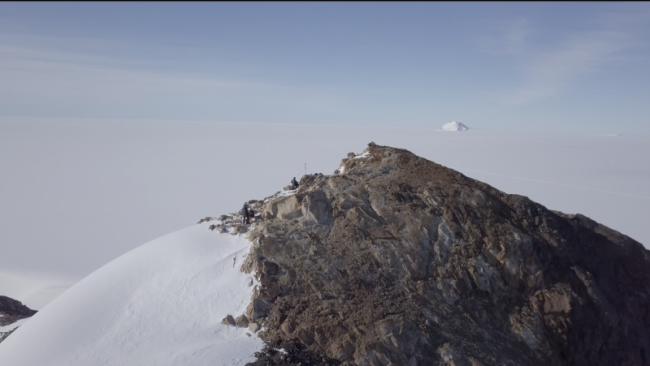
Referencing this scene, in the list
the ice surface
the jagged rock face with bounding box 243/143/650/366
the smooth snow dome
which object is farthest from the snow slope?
the smooth snow dome

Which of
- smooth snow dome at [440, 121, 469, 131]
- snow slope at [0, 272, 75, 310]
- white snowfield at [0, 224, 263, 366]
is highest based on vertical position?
smooth snow dome at [440, 121, 469, 131]

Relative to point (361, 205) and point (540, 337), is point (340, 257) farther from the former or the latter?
point (540, 337)

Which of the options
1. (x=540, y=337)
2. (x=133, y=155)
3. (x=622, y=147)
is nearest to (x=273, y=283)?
(x=540, y=337)

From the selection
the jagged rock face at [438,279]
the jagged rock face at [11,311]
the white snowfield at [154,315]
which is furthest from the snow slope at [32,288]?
the jagged rock face at [438,279]

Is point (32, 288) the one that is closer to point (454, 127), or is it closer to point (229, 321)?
point (229, 321)

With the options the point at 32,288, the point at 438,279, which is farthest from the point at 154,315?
the point at 32,288

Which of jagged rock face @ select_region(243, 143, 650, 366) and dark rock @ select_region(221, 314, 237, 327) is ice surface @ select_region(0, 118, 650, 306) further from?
jagged rock face @ select_region(243, 143, 650, 366)
